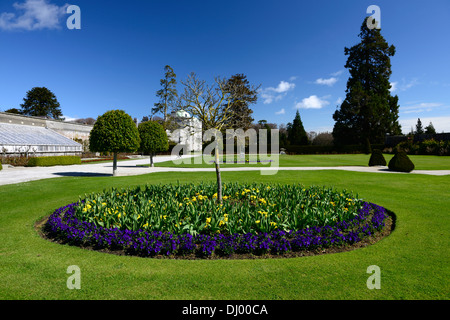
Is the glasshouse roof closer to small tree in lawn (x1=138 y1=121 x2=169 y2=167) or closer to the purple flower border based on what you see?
small tree in lawn (x1=138 y1=121 x2=169 y2=167)

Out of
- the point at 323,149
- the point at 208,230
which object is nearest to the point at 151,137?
the point at 208,230

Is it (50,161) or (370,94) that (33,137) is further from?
(370,94)

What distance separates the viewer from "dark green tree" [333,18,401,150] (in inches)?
1666

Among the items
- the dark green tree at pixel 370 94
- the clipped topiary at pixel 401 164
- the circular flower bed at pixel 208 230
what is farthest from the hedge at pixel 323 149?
the circular flower bed at pixel 208 230

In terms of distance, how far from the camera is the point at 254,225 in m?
5.11

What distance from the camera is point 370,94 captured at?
139ft

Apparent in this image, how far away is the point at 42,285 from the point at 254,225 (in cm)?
361

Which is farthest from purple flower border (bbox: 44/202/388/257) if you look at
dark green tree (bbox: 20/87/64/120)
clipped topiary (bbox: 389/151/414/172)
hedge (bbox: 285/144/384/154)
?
dark green tree (bbox: 20/87/64/120)

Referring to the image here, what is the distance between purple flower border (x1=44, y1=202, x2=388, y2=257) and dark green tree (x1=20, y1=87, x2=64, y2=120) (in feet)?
205

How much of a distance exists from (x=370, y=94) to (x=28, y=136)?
169 feet

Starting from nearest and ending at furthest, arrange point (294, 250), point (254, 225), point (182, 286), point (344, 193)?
point (182, 286) < point (294, 250) < point (254, 225) < point (344, 193)
